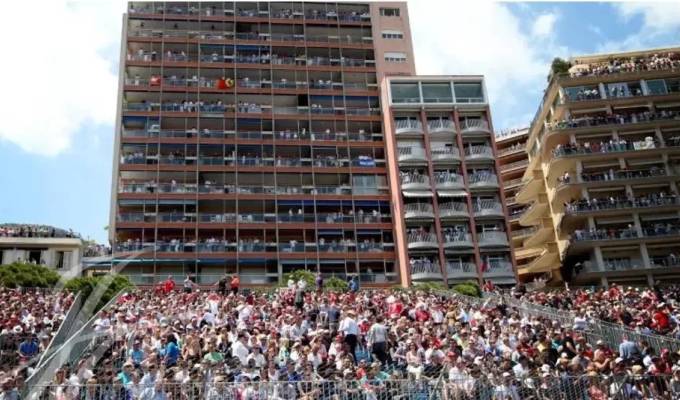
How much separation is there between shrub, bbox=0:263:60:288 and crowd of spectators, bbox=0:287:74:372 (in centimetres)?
1615

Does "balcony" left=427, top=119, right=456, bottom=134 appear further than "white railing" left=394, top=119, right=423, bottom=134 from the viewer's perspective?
Result: Yes

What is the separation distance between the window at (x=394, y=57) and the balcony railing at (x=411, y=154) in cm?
1163

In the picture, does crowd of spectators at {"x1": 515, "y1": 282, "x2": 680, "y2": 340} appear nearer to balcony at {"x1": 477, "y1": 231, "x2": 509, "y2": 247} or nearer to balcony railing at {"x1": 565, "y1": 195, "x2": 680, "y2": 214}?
balcony railing at {"x1": 565, "y1": 195, "x2": 680, "y2": 214}

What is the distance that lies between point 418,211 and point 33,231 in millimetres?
33700

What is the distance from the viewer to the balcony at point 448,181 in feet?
165

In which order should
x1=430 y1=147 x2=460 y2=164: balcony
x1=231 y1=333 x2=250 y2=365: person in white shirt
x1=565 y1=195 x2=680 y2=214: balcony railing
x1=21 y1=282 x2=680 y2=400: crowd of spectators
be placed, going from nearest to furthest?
x1=21 y1=282 x2=680 y2=400: crowd of spectators < x1=231 y1=333 x2=250 y2=365: person in white shirt < x1=565 y1=195 x2=680 y2=214: balcony railing < x1=430 y1=147 x2=460 y2=164: balcony

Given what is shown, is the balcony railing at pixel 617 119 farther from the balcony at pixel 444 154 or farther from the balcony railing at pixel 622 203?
the balcony at pixel 444 154

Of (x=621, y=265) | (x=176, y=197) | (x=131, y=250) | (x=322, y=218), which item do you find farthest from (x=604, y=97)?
(x=131, y=250)

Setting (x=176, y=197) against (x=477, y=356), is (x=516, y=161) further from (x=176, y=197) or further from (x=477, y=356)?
(x=477, y=356)

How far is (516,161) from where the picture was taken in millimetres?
67812

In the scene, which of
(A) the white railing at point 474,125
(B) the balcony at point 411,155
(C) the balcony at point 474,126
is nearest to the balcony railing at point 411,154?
(B) the balcony at point 411,155

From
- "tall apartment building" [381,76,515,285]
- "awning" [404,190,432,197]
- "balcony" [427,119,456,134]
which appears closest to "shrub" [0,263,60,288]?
"tall apartment building" [381,76,515,285]

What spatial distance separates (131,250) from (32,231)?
14.3 metres

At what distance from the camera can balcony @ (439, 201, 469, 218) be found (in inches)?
1943
